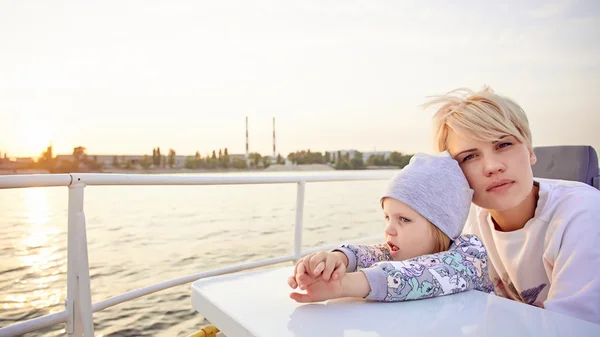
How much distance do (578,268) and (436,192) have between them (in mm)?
356

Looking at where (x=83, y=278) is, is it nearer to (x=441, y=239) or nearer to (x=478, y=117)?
(x=441, y=239)

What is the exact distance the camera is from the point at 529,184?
1.13 meters

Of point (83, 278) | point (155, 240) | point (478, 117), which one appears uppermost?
point (478, 117)

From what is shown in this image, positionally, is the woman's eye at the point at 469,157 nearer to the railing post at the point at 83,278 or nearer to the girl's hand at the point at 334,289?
the girl's hand at the point at 334,289

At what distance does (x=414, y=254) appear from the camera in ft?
3.05

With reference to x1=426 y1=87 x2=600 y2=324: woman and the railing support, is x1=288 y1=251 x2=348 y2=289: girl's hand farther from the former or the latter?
the railing support

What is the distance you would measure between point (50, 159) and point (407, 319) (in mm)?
7134

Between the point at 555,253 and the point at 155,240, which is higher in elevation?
the point at 555,253

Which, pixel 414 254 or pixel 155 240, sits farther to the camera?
pixel 155 240

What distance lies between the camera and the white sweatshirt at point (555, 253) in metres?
0.90

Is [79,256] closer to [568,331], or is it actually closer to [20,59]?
[568,331]

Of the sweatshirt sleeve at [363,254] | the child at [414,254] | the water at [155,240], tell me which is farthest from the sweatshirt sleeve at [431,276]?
the water at [155,240]

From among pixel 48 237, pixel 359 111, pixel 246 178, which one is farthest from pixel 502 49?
pixel 48 237

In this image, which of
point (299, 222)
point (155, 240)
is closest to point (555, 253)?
point (299, 222)
